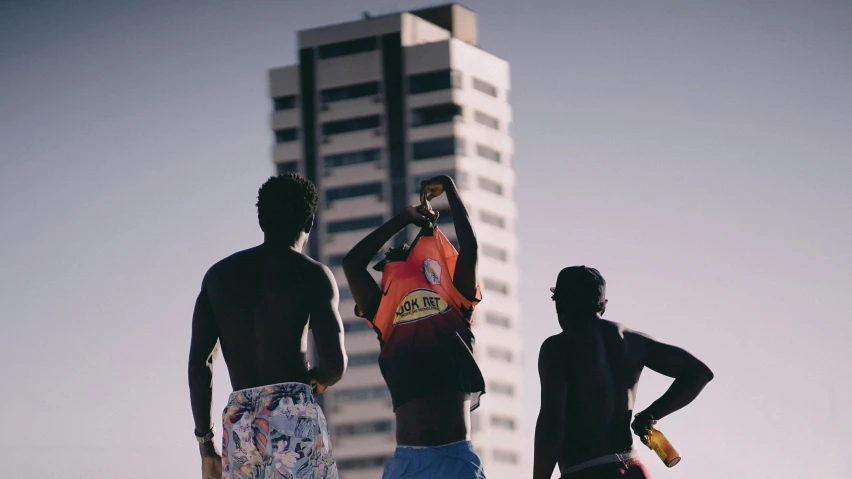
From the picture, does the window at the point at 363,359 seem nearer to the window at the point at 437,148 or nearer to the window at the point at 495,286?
the window at the point at 495,286

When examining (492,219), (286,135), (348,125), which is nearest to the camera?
(492,219)

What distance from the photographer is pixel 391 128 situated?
111 metres

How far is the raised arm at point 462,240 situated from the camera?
6.77m

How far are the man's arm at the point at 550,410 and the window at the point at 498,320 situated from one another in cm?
10142

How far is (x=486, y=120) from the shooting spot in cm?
11400

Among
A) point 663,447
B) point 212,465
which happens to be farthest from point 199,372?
point 663,447

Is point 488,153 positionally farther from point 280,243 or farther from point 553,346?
point 280,243

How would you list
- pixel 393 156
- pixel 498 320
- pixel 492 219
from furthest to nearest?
pixel 492 219
pixel 498 320
pixel 393 156

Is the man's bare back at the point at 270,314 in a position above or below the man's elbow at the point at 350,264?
below

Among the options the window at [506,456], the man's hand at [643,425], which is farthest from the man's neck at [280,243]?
the window at [506,456]

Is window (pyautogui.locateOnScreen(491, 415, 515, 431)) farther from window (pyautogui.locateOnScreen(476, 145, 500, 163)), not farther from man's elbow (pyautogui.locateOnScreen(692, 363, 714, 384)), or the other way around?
man's elbow (pyautogui.locateOnScreen(692, 363, 714, 384))

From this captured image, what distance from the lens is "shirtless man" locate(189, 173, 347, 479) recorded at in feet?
21.0

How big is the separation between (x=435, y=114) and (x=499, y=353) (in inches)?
838

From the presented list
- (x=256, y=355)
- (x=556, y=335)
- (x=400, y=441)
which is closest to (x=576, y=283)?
(x=556, y=335)
